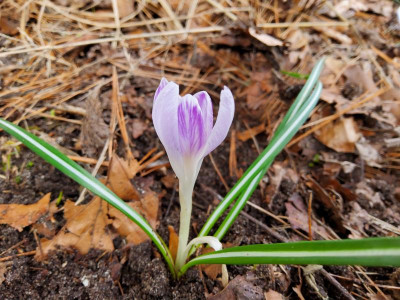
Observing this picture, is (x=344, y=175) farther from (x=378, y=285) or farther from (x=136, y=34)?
(x=136, y=34)

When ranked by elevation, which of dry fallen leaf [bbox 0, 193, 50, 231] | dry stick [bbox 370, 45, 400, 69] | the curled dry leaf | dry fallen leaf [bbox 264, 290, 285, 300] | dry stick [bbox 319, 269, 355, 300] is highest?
dry stick [bbox 370, 45, 400, 69]

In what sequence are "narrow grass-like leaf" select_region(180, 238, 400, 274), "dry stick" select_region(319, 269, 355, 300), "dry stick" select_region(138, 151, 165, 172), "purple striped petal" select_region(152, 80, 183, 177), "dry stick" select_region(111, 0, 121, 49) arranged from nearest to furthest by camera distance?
"narrow grass-like leaf" select_region(180, 238, 400, 274)
"purple striped petal" select_region(152, 80, 183, 177)
"dry stick" select_region(319, 269, 355, 300)
"dry stick" select_region(138, 151, 165, 172)
"dry stick" select_region(111, 0, 121, 49)

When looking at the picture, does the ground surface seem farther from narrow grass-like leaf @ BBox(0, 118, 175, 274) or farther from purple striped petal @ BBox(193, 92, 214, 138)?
purple striped petal @ BBox(193, 92, 214, 138)

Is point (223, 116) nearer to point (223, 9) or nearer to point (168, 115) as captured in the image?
point (168, 115)

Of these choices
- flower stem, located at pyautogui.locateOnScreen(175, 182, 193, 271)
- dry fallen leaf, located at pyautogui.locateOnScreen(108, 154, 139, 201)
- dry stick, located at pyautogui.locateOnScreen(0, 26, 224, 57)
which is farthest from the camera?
dry stick, located at pyautogui.locateOnScreen(0, 26, 224, 57)

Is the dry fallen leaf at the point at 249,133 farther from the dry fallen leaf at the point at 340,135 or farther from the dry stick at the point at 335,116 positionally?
the dry fallen leaf at the point at 340,135

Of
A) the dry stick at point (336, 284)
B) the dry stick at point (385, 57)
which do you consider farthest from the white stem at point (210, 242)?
the dry stick at point (385, 57)

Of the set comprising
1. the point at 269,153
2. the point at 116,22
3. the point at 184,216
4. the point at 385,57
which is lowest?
the point at 184,216

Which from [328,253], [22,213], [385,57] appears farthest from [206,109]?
[385,57]

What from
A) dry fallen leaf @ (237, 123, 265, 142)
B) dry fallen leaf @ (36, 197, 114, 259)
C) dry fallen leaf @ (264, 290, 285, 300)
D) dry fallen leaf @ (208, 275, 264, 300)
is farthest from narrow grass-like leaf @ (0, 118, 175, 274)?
dry fallen leaf @ (237, 123, 265, 142)
